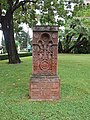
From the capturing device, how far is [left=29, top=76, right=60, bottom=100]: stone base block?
5371mm

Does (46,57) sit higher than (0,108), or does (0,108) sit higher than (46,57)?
(46,57)

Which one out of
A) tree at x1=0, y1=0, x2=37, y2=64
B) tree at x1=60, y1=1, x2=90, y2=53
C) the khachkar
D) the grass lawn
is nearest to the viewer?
the grass lawn

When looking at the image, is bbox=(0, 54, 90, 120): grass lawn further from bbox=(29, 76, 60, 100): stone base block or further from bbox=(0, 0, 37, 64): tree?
bbox=(0, 0, 37, 64): tree

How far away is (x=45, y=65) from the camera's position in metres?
5.45

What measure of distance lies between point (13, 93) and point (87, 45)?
2356cm

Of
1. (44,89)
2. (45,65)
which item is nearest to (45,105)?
(44,89)

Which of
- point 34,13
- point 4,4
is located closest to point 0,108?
point 4,4

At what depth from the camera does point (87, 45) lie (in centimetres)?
2886

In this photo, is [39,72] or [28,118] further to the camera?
[39,72]

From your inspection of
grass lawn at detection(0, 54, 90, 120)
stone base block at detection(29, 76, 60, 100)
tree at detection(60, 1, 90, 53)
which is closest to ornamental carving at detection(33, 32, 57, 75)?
stone base block at detection(29, 76, 60, 100)

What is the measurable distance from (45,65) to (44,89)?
452mm

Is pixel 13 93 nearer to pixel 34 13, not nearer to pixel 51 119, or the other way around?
pixel 51 119

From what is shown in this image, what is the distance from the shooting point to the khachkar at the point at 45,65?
5367 mm

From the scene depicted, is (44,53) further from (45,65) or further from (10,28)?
(10,28)
